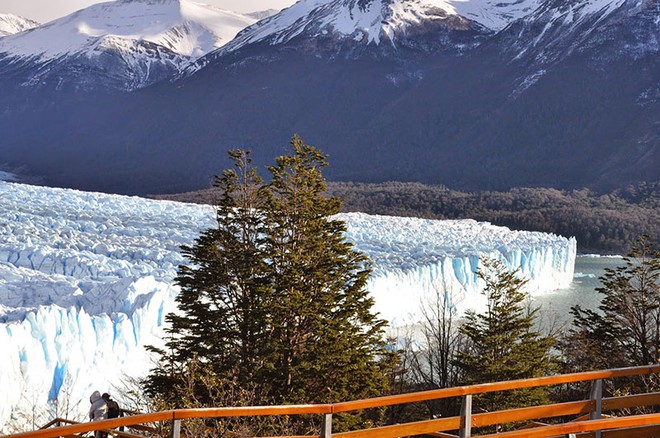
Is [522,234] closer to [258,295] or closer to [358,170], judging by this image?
[258,295]

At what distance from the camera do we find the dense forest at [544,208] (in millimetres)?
85500


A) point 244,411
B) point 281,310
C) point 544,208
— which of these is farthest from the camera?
point 544,208

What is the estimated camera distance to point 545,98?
162 m

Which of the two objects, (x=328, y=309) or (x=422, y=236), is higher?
(x=422, y=236)

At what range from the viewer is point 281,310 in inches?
590

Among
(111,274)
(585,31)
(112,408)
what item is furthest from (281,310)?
(585,31)

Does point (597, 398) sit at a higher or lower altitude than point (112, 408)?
higher

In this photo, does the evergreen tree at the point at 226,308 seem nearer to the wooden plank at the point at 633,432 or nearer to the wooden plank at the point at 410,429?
the wooden plank at the point at 410,429

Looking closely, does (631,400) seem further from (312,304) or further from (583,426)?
(312,304)

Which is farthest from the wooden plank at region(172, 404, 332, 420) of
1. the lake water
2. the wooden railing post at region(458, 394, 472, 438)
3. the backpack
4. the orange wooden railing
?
the lake water

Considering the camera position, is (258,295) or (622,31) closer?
(258,295)

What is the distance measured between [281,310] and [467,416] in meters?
9.66

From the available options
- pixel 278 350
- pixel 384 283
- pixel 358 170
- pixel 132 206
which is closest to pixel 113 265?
pixel 384 283

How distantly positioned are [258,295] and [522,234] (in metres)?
40.2
